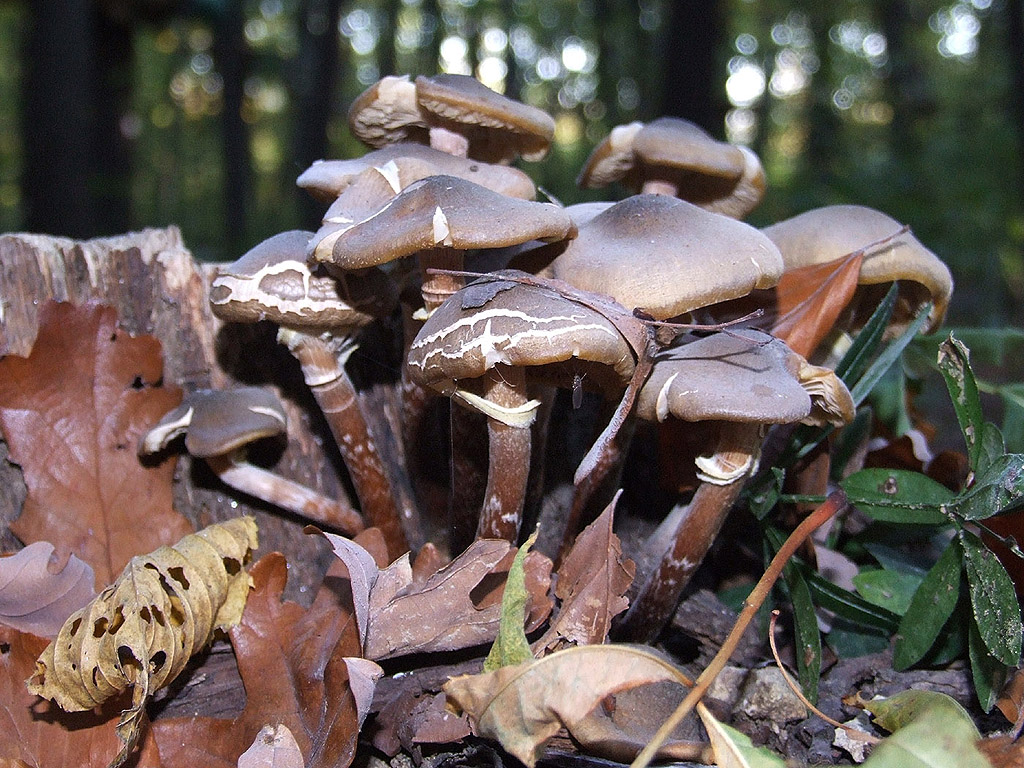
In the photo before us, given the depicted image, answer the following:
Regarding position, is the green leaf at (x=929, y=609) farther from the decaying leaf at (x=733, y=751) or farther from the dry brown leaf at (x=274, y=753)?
the dry brown leaf at (x=274, y=753)

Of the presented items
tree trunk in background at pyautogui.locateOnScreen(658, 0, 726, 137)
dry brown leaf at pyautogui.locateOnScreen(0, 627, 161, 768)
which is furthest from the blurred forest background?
dry brown leaf at pyautogui.locateOnScreen(0, 627, 161, 768)

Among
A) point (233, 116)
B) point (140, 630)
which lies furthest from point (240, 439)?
Result: point (233, 116)

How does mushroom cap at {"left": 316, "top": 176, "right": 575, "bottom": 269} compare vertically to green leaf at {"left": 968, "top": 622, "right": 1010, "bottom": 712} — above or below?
above

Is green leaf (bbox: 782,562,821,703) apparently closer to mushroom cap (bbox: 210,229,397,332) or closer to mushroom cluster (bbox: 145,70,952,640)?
mushroom cluster (bbox: 145,70,952,640)

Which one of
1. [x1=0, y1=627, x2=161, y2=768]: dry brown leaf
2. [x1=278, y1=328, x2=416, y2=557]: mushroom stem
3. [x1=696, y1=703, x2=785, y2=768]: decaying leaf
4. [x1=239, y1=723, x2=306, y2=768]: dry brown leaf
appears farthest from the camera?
[x1=278, y1=328, x2=416, y2=557]: mushroom stem

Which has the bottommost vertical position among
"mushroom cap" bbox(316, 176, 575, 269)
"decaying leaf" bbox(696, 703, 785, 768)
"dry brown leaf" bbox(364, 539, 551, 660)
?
"dry brown leaf" bbox(364, 539, 551, 660)

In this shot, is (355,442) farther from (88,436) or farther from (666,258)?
(666,258)
